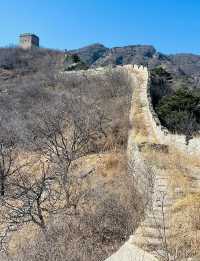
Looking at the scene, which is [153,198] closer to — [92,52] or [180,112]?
[180,112]

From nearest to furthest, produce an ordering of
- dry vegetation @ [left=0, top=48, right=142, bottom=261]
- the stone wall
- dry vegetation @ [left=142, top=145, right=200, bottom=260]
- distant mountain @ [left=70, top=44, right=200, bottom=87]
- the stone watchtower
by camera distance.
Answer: dry vegetation @ [left=142, top=145, right=200, bottom=260]
dry vegetation @ [left=0, top=48, right=142, bottom=261]
the stone wall
the stone watchtower
distant mountain @ [left=70, top=44, right=200, bottom=87]

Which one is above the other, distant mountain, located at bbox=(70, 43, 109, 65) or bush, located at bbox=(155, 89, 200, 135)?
distant mountain, located at bbox=(70, 43, 109, 65)

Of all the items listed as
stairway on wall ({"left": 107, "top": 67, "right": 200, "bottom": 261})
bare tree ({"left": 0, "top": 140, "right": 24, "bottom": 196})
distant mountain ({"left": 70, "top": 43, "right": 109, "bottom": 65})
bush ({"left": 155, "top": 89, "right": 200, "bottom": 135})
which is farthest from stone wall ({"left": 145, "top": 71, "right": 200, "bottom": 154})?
distant mountain ({"left": 70, "top": 43, "right": 109, "bottom": 65})

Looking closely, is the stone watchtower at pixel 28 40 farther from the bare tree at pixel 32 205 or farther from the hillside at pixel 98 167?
the bare tree at pixel 32 205

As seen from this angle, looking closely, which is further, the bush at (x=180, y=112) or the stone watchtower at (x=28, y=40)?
the stone watchtower at (x=28, y=40)

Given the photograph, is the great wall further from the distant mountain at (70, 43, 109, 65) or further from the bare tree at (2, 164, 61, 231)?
the distant mountain at (70, 43, 109, 65)

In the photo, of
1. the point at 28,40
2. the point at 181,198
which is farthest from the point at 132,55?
the point at 181,198

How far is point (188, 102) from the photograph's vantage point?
3186cm

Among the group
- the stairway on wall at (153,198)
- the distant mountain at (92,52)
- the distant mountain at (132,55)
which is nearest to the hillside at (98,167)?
the stairway on wall at (153,198)

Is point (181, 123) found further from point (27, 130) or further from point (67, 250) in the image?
point (67, 250)

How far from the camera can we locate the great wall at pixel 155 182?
1025 cm

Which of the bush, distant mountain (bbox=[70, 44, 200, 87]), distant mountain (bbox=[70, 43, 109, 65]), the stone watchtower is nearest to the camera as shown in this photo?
the bush

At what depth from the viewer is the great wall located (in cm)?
1025

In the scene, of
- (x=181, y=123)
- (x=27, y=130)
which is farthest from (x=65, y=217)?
(x=27, y=130)
